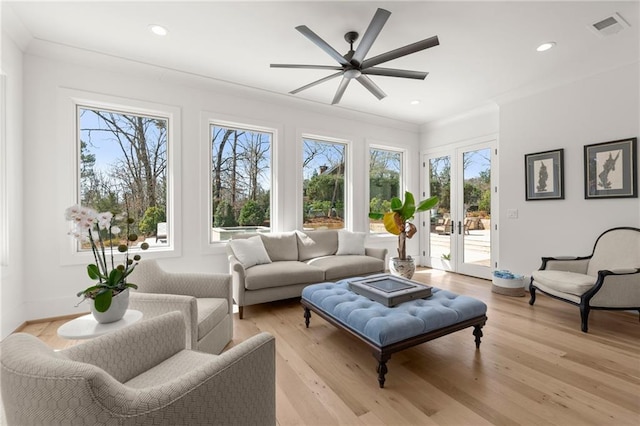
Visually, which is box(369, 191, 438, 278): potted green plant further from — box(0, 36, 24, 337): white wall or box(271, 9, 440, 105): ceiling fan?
box(0, 36, 24, 337): white wall

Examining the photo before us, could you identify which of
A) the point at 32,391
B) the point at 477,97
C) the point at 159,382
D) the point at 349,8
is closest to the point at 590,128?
the point at 477,97

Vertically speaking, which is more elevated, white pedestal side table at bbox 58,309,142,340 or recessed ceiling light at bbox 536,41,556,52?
recessed ceiling light at bbox 536,41,556,52

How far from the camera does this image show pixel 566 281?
3125mm

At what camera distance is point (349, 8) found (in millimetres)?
2521

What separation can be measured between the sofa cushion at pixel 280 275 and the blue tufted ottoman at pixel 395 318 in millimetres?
833

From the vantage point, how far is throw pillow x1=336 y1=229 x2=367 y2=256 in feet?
15.3

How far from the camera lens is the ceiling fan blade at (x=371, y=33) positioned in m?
2.02

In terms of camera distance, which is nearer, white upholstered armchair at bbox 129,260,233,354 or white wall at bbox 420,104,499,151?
white upholstered armchair at bbox 129,260,233,354

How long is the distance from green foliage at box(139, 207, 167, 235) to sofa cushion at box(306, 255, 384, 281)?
2.13 m

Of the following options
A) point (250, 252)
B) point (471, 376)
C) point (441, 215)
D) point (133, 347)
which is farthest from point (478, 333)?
point (441, 215)

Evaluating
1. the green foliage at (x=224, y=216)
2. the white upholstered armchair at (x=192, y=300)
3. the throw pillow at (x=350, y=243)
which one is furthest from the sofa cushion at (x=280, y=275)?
the green foliage at (x=224, y=216)

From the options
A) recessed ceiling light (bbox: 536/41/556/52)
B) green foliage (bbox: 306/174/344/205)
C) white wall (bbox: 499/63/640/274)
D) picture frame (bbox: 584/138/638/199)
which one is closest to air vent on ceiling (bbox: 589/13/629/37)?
recessed ceiling light (bbox: 536/41/556/52)

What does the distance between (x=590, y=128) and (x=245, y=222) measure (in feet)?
15.9

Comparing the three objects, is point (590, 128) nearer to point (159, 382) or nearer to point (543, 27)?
point (543, 27)
